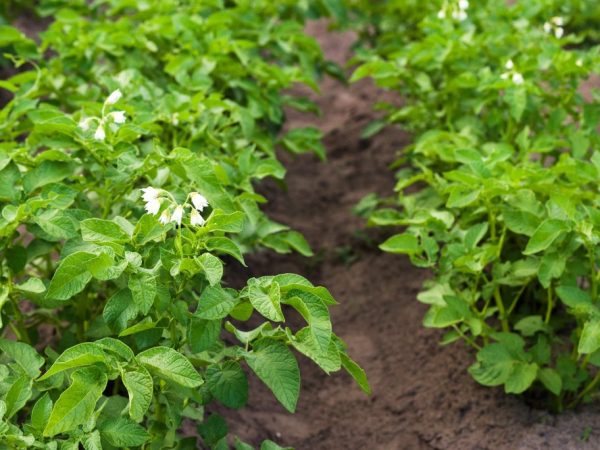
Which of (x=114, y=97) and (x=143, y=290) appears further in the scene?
(x=114, y=97)

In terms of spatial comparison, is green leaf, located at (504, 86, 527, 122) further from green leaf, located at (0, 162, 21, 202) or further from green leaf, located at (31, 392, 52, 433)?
green leaf, located at (31, 392, 52, 433)

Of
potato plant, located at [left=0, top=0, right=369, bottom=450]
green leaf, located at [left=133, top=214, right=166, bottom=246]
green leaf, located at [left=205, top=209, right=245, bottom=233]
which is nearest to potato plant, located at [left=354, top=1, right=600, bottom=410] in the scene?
potato plant, located at [left=0, top=0, right=369, bottom=450]

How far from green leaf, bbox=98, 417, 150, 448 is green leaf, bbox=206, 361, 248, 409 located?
0.63 ft

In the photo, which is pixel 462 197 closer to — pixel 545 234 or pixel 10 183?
pixel 545 234

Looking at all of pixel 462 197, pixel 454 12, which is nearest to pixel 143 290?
pixel 462 197

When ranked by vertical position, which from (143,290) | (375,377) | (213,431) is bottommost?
(375,377)

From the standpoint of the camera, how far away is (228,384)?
2.02 metres

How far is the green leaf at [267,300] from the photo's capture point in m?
1.88

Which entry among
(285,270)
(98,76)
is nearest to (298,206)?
(285,270)

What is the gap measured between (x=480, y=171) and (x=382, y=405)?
35.4 inches

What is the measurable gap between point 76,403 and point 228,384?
360 mm

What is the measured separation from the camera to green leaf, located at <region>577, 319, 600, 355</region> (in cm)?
229

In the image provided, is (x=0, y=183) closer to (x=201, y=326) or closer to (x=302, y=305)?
(x=201, y=326)

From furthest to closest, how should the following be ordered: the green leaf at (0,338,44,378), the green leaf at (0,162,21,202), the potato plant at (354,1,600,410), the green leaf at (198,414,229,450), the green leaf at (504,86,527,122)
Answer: the green leaf at (504,86,527,122) < the potato plant at (354,1,600,410) < the green leaf at (0,162,21,202) < the green leaf at (198,414,229,450) < the green leaf at (0,338,44,378)
